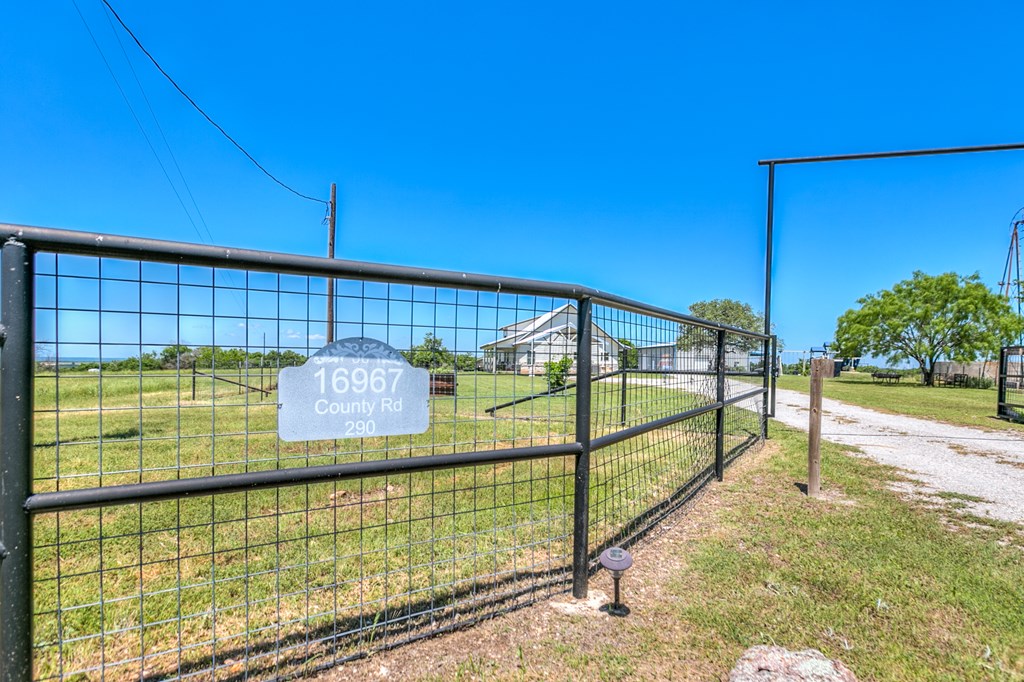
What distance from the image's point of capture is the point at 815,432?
4.23 m

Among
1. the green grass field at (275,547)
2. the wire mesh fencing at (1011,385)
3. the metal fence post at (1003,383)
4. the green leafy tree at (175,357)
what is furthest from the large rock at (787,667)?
the metal fence post at (1003,383)

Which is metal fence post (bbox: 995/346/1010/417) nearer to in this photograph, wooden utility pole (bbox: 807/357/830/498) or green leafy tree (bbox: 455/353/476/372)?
wooden utility pole (bbox: 807/357/830/498)

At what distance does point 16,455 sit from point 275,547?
189cm

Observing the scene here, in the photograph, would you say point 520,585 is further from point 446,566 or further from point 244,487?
point 244,487

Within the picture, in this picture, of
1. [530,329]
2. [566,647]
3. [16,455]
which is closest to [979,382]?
[530,329]

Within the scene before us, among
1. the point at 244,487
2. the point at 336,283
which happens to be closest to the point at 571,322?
the point at 336,283

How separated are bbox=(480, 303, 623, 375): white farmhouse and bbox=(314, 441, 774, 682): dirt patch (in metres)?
1.26

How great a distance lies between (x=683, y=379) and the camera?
165 inches

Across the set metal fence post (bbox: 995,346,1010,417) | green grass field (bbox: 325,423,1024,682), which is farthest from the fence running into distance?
metal fence post (bbox: 995,346,1010,417)

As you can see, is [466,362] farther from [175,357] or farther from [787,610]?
[787,610]

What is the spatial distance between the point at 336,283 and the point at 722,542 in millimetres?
3091

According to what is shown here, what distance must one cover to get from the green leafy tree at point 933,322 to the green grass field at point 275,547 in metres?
29.6

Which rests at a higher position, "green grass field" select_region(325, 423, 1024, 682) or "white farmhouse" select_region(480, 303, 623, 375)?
"white farmhouse" select_region(480, 303, 623, 375)

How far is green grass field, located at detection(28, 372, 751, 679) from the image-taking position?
1.87 m
